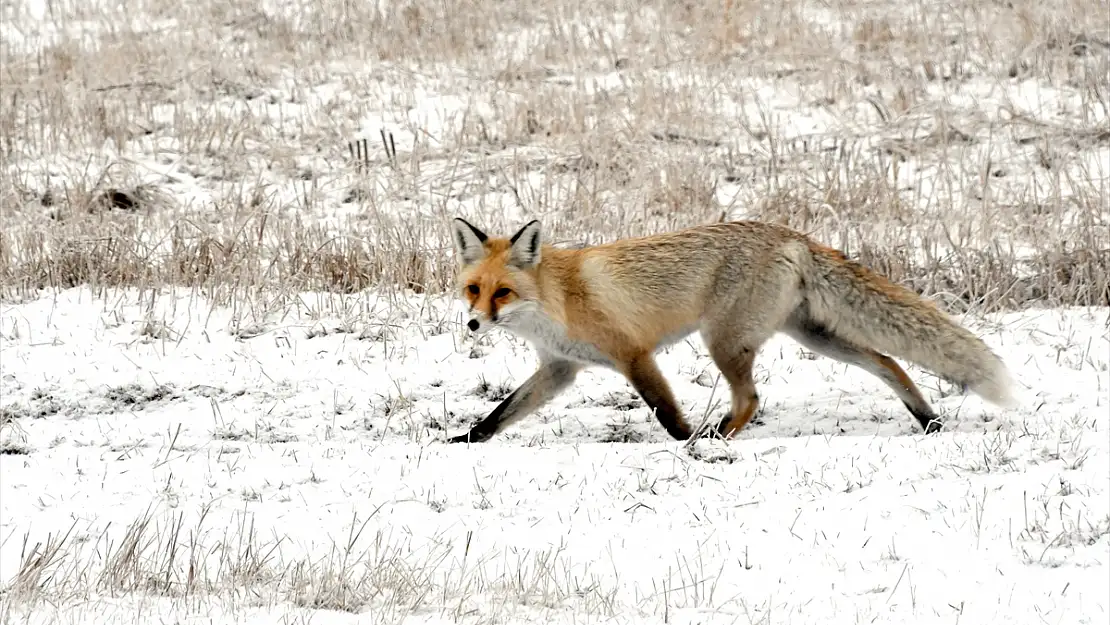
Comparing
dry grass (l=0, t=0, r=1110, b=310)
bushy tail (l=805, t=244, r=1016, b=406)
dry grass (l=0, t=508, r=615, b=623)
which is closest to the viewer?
dry grass (l=0, t=508, r=615, b=623)

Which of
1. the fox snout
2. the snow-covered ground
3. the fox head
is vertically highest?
the fox head

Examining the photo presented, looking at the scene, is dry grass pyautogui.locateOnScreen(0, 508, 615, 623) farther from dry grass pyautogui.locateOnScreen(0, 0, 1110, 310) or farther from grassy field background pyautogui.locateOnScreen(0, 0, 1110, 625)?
dry grass pyautogui.locateOnScreen(0, 0, 1110, 310)

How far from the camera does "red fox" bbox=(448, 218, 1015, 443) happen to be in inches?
211

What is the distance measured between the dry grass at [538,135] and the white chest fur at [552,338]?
238cm

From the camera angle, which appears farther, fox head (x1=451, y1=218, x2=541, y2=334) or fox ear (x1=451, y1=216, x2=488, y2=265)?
fox ear (x1=451, y1=216, x2=488, y2=265)

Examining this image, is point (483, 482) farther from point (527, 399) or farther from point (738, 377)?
point (738, 377)

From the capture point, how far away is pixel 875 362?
562 cm

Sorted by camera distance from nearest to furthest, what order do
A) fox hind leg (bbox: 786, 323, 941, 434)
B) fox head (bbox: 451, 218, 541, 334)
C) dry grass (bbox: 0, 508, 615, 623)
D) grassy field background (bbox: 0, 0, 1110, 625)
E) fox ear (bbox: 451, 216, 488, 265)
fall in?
1. dry grass (bbox: 0, 508, 615, 623)
2. grassy field background (bbox: 0, 0, 1110, 625)
3. fox head (bbox: 451, 218, 541, 334)
4. fox ear (bbox: 451, 216, 488, 265)
5. fox hind leg (bbox: 786, 323, 941, 434)

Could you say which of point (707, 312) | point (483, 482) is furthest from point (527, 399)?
point (707, 312)

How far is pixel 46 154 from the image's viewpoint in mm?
10297

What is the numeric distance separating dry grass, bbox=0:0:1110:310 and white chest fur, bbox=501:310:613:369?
7.82ft

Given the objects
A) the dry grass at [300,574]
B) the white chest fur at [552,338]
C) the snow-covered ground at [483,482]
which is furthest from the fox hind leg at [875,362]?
the dry grass at [300,574]

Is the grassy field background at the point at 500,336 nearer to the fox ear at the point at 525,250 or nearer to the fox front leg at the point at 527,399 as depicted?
the fox front leg at the point at 527,399

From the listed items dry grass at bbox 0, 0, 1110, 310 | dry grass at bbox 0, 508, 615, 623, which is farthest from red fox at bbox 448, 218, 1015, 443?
dry grass at bbox 0, 0, 1110, 310
